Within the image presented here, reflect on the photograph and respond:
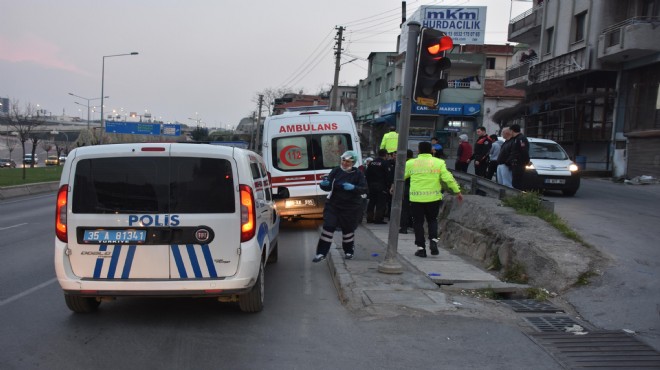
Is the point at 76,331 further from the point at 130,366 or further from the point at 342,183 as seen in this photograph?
the point at 342,183

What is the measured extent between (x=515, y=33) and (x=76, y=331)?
105 feet

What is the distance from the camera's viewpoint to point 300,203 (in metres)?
12.0

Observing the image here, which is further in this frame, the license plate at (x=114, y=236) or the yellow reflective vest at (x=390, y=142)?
the yellow reflective vest at (x=390, y=142)

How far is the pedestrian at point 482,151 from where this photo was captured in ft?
43.3

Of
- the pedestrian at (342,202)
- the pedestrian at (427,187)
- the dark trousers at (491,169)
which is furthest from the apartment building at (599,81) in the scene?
the pedestrian at (342,202)

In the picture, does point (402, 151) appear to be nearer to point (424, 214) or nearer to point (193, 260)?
point (424, 214)

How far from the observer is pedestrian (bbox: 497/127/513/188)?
1098 cm

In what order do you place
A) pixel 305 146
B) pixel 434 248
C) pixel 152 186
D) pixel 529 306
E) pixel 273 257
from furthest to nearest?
pixel 305 146 < pixel 434 248 < pixel 273 257 < pixel 529 306 < pixel 152 186

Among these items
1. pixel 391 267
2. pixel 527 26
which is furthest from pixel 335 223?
pixel 527 26

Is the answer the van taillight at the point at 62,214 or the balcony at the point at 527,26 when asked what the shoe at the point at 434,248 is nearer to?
the van taillight at the point at 62,214

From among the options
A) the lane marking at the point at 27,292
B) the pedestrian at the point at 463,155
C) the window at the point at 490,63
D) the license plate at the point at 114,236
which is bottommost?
the lane marking at the point at 27,292

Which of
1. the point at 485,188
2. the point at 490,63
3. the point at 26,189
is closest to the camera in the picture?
the point at 485,188

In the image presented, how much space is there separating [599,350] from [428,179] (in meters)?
4.10

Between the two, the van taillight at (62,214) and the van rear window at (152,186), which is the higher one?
the van rear window at (152,186)
